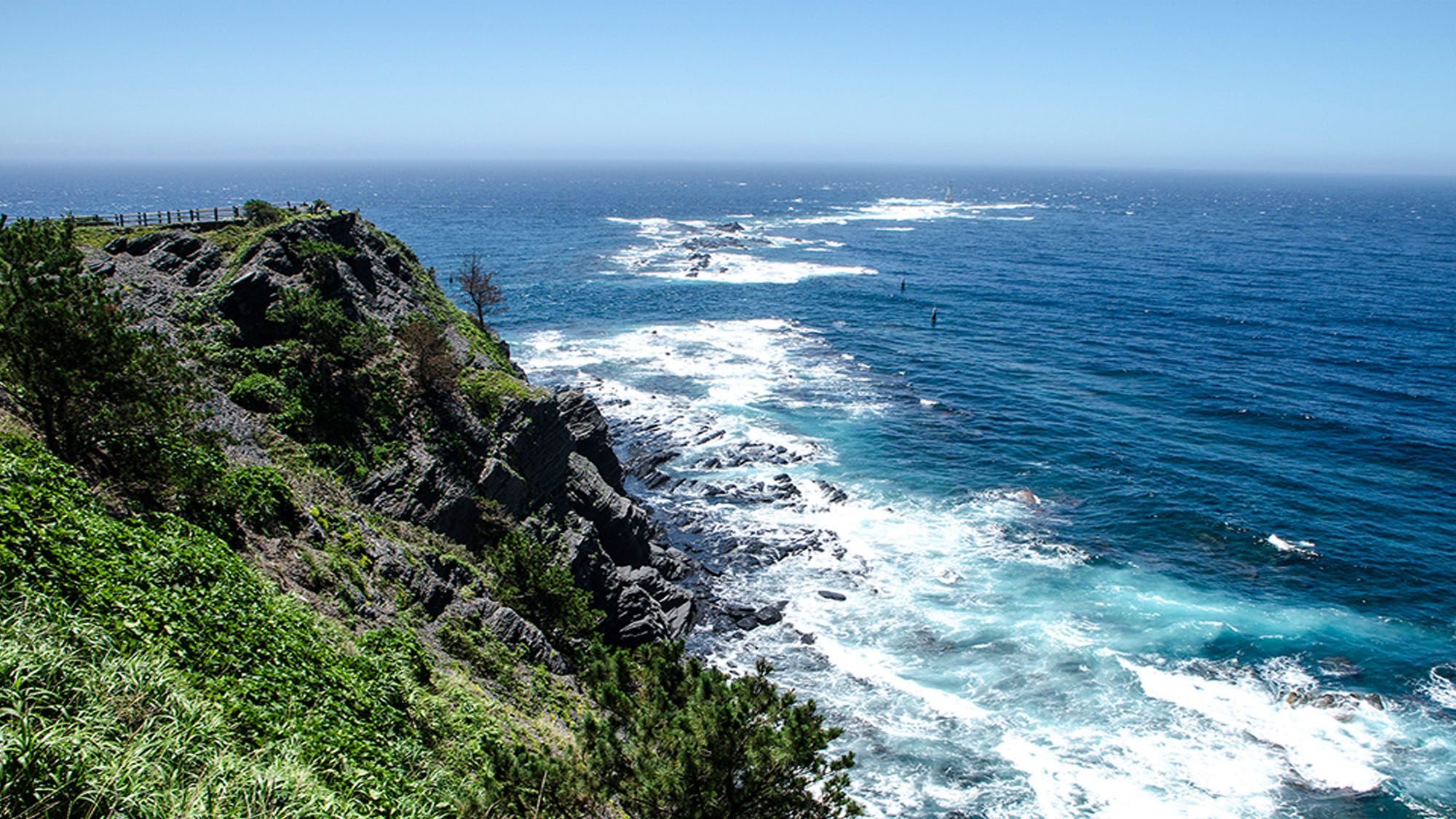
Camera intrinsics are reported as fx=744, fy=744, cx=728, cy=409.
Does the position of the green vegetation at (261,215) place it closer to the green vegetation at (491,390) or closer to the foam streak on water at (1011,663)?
the green vegetation at (491,390)

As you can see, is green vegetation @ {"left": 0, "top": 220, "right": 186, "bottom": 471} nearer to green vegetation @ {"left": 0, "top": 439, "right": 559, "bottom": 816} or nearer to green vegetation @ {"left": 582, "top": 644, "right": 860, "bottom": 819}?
green vegetation @ {"left": 0, "top": 439, "right": 559, "bottom": 816}

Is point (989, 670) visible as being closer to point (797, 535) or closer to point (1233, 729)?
point (1233, 729)

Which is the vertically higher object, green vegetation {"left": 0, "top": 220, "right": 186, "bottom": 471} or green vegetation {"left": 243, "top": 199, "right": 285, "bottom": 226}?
green vegetation {"left": 243, "top": 199, "right": 285, "bottom": 226}

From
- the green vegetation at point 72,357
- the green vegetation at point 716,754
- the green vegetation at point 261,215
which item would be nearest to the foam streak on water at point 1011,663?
the green vegetation at point 716,754

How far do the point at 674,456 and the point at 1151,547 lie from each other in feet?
107

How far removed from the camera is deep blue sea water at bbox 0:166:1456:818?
101ft

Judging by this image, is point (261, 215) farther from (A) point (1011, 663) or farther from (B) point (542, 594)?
(A) point (1011, 663)

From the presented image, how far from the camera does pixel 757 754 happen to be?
1374 cm

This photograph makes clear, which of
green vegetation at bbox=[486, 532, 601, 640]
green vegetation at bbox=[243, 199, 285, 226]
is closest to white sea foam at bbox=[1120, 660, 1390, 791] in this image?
green vegetation at bbox=[486, 532, 601, 640]

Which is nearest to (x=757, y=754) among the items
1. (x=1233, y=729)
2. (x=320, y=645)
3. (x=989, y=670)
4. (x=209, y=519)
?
(x=320, y=645)

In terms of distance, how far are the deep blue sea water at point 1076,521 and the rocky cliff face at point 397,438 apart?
300 inches

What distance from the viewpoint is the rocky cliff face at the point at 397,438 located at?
1086 inches

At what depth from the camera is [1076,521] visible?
159ft

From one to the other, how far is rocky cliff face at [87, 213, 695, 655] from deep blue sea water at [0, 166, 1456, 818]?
7.62 meters
